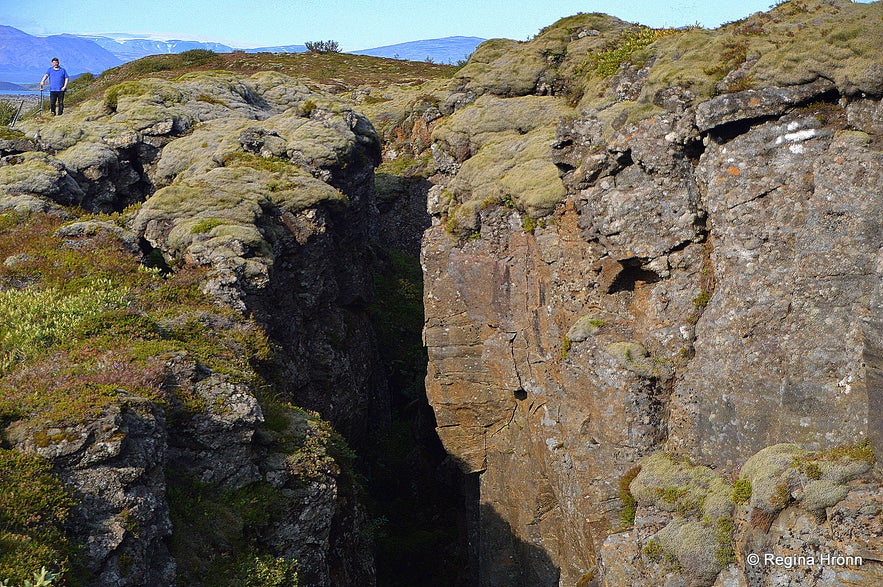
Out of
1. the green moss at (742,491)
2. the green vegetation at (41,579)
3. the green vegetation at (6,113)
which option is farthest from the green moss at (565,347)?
the green vegetation at (6,113)

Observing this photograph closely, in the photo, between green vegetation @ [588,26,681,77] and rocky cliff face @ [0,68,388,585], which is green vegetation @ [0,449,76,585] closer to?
rocky cliff face @ [0,68,388,585]

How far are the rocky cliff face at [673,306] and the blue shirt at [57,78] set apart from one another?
2723cm

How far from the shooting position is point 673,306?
2244 centimetres

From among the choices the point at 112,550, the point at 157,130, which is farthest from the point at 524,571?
the point at 157,130

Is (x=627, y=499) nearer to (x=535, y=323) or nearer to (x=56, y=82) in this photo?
(x=535, y=323)

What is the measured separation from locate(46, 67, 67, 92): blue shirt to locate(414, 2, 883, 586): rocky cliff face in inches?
1072

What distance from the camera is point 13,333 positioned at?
20266 mm

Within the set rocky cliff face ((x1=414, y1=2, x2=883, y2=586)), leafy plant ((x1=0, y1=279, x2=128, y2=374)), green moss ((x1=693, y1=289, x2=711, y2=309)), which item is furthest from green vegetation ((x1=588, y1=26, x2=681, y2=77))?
leafy plant ((x1=0, y1=279, x2=128, y2=374))

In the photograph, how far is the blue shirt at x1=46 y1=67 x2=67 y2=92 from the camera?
44.2 meters

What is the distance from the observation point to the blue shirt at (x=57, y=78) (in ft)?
145

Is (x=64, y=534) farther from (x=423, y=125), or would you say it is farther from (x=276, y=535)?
(x=423, y=125)

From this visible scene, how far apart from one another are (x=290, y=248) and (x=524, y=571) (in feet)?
54.2

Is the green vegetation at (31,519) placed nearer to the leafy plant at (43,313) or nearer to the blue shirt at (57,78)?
the leafy plant at (43,313)

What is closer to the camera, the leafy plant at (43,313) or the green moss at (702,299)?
the leafy plant at (43,313)
